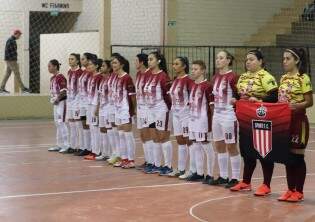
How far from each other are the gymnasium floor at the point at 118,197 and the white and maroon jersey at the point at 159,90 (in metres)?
1.12

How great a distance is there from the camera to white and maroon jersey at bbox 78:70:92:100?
12.6 metres

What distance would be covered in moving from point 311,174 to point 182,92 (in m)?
2.46

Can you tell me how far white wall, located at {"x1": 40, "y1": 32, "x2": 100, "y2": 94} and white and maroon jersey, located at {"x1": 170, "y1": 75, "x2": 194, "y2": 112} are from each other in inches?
474

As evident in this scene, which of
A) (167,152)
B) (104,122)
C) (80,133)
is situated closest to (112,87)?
(104,122)

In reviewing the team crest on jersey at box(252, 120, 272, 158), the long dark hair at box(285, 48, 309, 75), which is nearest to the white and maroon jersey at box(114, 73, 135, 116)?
the team crest on jersey at box(252, 120, 272, 158)

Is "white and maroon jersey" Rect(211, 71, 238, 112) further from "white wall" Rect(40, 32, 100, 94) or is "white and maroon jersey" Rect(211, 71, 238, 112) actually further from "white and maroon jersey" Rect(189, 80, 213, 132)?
"white wall" Rect(40, 32, 100, 94)

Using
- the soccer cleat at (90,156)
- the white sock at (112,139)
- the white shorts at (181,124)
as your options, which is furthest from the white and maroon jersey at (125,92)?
the soccer cleat at (90,156)

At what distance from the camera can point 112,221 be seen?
23.9 feet

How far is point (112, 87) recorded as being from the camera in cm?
1159

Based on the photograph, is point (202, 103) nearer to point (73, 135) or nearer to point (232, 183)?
point (232, 183)

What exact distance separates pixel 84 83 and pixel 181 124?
3133mm

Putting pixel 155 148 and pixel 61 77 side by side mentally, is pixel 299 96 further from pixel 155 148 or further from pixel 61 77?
pixel 61 77

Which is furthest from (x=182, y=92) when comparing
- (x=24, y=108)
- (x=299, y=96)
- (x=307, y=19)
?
(x=307, y=19)

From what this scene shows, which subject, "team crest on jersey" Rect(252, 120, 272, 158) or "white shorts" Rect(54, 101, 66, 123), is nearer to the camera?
"team crest on jersey" Rect(252, 120, 272, 158)
